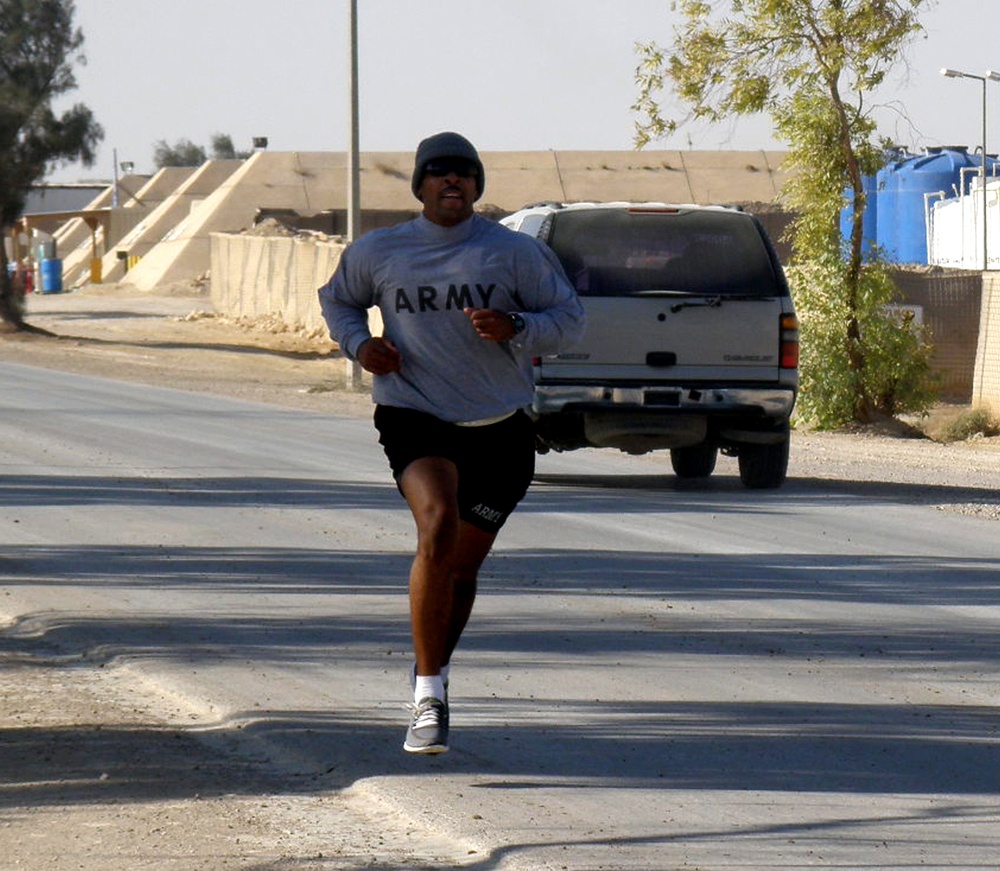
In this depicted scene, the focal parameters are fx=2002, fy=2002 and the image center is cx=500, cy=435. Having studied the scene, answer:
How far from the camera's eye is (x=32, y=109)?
159 ft

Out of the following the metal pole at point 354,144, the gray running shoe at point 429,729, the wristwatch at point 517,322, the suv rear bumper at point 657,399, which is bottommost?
the gray running shoe at point 429,729

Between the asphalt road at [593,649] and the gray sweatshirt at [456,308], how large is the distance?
3.76ft

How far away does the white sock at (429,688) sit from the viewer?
6148mm

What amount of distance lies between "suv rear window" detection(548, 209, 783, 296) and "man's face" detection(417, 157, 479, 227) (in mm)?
7921

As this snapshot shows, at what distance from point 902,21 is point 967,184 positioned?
4187 centimetres

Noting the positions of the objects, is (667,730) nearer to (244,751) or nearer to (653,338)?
(244,751)

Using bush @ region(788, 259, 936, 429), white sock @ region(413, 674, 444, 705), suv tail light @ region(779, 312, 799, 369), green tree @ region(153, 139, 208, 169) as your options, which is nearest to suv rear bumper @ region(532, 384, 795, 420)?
suv tail light @ region(779, 312, 799, 369)

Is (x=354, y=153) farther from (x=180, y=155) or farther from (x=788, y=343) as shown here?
(x=180, y=155)

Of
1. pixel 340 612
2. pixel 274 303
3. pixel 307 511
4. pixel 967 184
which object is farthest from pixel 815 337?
Result: pixel 967 184

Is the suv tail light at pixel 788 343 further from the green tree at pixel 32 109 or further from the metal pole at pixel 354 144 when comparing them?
the green tree at pixel 32 109

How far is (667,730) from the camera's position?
6.81 m

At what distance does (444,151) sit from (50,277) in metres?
76.9

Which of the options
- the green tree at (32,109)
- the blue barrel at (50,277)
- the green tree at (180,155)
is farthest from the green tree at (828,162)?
the green tree at (180,155)

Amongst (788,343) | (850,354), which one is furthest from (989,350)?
(788,343)
